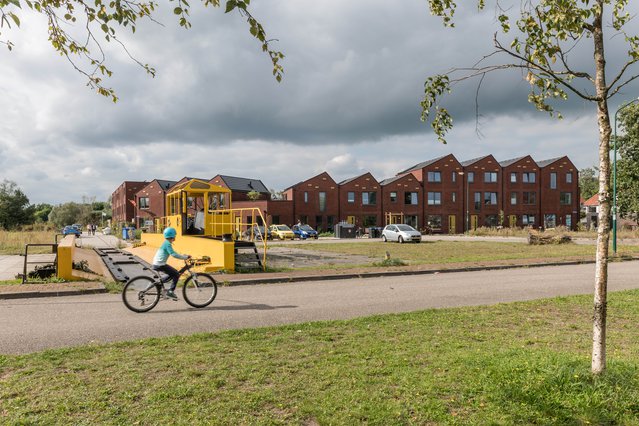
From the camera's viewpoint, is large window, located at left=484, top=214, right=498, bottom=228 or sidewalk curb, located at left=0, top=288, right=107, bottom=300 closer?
sidewalk curb, located at left=0, top=288, right=107, bottom=300

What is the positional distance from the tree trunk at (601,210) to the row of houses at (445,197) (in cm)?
4956

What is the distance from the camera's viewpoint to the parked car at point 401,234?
33156mm

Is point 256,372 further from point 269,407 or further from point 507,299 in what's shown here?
point 507,299

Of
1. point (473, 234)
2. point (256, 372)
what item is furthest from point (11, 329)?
point (473, 234)

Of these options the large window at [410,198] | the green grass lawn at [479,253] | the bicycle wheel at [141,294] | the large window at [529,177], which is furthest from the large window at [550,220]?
the bicycle wheel at [141,294]

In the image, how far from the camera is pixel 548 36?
4039 millimetres

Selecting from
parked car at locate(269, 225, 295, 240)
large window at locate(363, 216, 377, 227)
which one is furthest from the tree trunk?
large window at locate(363, 216, 377, 227)

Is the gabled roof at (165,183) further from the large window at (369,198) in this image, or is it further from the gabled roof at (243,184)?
the large window at (369,198)

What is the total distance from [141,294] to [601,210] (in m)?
7.14

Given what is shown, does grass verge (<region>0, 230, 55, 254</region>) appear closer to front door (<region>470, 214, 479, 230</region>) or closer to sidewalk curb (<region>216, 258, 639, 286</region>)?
sidewalk curb (<region>216, 258, 639, 286</region>)

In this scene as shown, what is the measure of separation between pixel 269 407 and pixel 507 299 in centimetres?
696

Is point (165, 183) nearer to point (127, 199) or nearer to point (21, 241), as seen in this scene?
point (127, 199)

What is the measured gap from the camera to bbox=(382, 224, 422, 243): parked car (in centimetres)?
3316

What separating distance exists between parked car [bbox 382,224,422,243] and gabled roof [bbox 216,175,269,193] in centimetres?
3242
